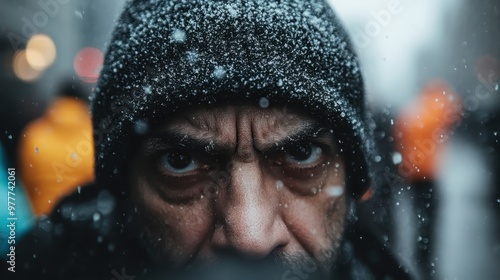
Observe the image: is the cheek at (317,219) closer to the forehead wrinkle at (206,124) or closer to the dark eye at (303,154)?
the dark eye at (303,154)

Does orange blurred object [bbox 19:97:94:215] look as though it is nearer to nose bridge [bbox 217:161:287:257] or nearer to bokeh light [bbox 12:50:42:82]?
bokeh light [bbox 12:50:42:82]

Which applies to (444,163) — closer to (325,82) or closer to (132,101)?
(325,82)

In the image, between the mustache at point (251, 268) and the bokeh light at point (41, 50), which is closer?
the mustache at point (251, 268)

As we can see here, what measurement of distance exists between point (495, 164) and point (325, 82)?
657mm

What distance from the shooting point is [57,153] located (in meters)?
1.03

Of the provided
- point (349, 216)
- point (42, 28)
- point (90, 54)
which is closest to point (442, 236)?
point (349, 216)

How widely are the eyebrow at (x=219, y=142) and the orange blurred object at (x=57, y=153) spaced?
9.3 inches

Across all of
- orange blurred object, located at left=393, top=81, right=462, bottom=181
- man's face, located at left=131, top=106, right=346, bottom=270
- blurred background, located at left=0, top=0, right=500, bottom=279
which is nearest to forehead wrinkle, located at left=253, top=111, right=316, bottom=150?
man's face, located at left=131, top=106, right=346, bottom=270

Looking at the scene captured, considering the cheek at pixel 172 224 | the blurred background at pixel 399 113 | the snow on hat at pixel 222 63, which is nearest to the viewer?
the snow on hat at pixel 222 63

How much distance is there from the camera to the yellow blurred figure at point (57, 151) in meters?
0.99

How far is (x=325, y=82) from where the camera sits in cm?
81

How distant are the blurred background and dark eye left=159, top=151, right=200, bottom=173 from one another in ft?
0.65

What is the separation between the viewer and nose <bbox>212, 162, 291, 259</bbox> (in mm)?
807

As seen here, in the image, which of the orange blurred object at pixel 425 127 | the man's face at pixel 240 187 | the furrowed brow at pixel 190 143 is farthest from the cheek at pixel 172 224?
the orange blurred object at pixel 425 127
